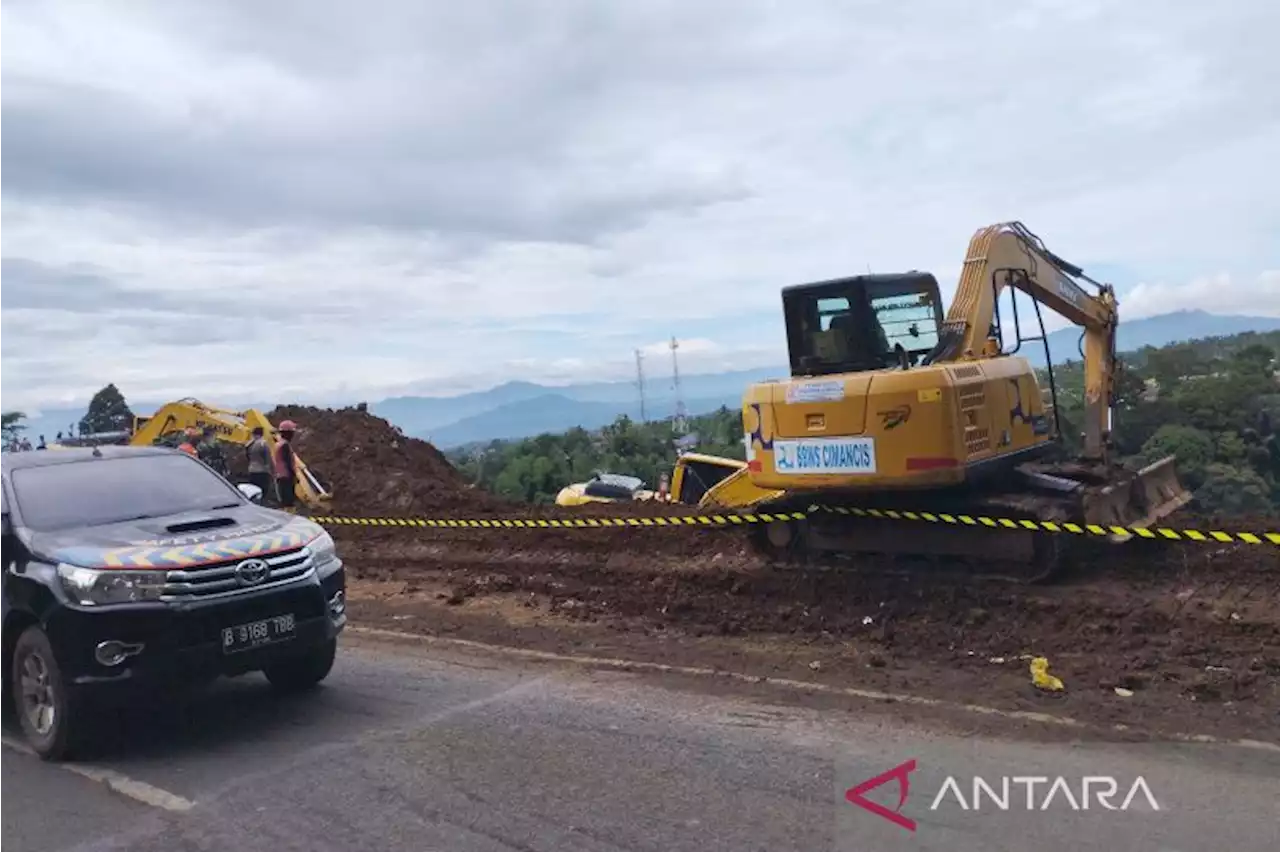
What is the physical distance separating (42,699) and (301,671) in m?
1.62

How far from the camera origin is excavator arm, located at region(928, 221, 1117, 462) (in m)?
10.2

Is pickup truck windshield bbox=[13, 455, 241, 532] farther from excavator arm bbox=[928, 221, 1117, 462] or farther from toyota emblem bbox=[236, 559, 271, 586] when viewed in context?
excavator arm bbox=[928, 221, 1117, 462]

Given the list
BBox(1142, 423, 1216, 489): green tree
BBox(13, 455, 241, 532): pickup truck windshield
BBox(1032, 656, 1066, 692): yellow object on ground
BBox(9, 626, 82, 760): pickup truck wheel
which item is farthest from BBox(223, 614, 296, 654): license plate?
BBox(1142, 423, 1216, 489): green tree

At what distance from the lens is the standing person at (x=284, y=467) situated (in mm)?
16828

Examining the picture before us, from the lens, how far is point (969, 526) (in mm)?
9578

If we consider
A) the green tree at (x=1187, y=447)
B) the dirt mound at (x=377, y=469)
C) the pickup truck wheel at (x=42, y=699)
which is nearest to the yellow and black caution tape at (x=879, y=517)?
the dirt mound at (x=377, y=469)

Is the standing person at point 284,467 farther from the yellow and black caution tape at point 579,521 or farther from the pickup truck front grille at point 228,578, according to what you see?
the pickup truck front grille at point 228,578

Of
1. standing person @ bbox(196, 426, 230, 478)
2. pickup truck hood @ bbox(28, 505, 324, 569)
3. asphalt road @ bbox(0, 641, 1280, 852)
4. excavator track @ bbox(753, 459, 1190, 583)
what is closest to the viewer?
asphalt road @ bbox(0, 641, 1280, 852)

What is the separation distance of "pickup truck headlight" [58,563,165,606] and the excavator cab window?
20.7 feet

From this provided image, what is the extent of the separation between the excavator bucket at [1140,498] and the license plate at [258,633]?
6921mm

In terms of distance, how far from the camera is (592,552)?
12.5 m

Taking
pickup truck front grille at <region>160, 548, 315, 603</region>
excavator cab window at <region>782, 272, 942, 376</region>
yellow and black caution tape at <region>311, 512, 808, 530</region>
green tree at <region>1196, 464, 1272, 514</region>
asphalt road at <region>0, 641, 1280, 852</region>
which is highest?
excavator cab window at <region>782, 272, 942, 376</region>

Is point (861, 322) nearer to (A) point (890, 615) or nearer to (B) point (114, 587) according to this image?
(A) point (890, 615)

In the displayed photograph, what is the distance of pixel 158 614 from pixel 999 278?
8.16 metres
